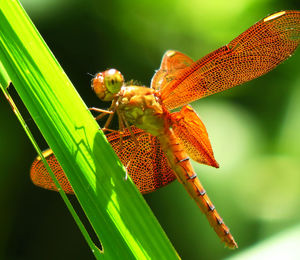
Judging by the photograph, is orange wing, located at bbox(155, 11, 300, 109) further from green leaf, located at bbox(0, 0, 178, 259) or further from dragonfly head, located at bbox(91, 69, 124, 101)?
green leaf, located at bbox(0, 0, 178, 259)

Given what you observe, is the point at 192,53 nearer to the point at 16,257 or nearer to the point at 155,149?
the point at 155,149

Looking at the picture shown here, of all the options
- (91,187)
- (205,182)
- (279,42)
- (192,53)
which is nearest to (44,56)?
(91,187)

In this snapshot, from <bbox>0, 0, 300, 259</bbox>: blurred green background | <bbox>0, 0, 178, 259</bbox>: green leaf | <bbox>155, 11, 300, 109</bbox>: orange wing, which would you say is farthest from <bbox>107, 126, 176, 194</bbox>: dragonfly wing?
<bbox>0, 0, 178, 259</bbox>: green leaf

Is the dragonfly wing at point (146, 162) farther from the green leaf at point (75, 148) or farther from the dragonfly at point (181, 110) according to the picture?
the green leaf at point (75, 148)

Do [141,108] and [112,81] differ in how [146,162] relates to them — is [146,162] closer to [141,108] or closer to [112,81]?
[141,108]

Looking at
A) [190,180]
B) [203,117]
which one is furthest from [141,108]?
[203,117]

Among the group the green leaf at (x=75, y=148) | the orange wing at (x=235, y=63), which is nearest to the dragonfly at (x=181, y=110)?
the orange wing at (x=235, y=63)
